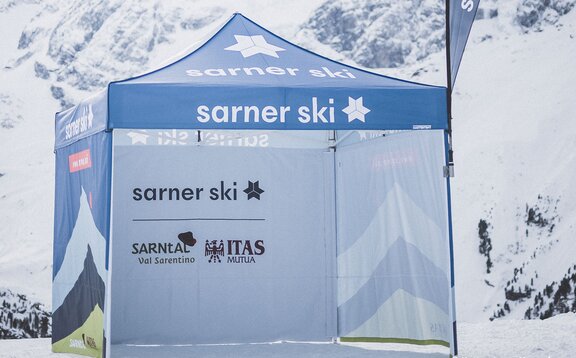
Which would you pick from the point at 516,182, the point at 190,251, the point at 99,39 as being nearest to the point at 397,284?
the point at 190,251

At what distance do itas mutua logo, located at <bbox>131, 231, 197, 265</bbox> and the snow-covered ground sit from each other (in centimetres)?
81

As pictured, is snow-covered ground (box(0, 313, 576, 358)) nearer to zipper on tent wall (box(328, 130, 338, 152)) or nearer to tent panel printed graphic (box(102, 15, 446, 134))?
zipper on tent wall (box(328, 130, 338, 152))

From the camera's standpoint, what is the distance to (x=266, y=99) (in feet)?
19.4

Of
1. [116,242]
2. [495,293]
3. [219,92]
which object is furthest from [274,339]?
[495,293]

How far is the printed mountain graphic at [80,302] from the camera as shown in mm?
6195

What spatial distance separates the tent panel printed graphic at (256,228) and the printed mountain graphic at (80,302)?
28 millimetres

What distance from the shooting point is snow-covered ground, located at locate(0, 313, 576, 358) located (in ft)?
22.4

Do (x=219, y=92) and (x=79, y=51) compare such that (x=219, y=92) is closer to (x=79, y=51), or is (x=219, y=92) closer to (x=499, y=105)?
(x=499, y=105)

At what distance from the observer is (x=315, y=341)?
7.98 meters

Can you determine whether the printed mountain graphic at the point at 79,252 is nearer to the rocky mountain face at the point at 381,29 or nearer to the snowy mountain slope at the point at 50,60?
the snowy mountain slope at the point at 50,60

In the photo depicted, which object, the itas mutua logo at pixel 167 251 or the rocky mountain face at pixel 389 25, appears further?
the rocky mountain face at pixel 389 25

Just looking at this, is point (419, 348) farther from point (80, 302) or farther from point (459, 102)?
point (459, 102)

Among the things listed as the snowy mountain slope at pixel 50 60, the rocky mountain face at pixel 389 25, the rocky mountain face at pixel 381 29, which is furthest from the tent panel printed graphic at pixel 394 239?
the rocky mountain face at pixel 381 29

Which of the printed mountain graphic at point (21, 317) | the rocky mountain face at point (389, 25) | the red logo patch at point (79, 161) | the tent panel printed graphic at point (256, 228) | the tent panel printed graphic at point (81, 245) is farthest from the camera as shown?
the rocky mountain face at point (389, 25)
